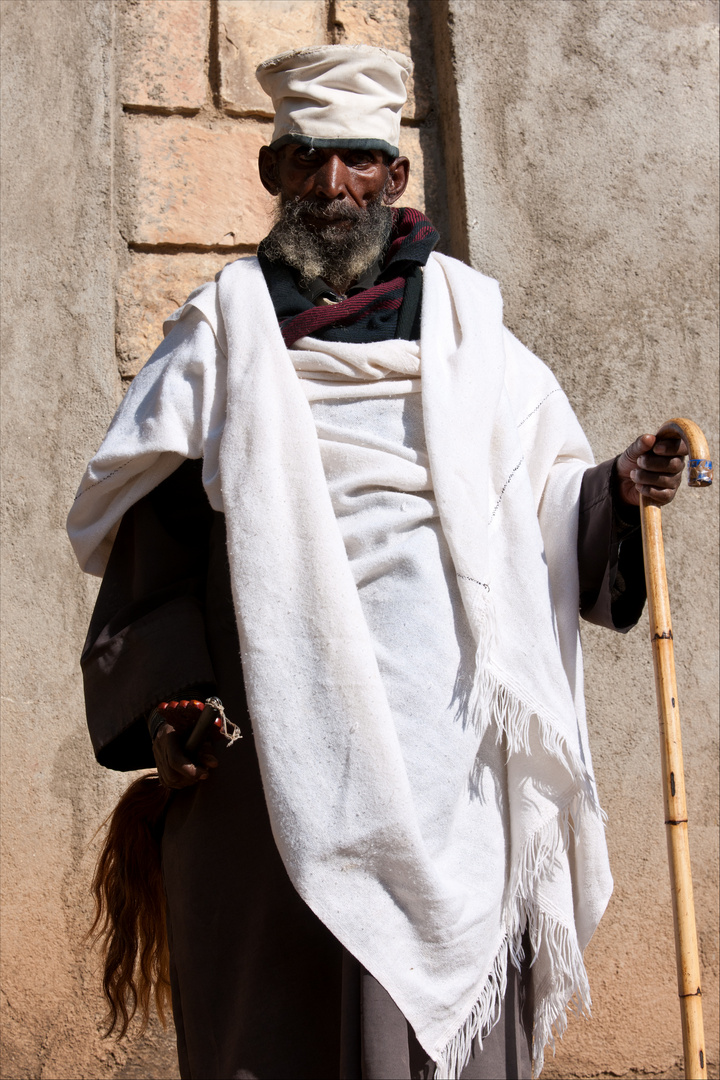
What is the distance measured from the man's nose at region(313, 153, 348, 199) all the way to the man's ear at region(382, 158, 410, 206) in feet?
0.42

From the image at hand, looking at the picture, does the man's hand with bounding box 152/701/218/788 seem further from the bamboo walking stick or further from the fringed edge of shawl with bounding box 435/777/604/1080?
the bamboo walking stick

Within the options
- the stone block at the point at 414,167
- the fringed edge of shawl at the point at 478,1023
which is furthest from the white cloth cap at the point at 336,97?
the fringed edge of shawl at the point at 478,1023

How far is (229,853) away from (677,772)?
31.0 inches

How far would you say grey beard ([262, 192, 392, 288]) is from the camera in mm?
2174

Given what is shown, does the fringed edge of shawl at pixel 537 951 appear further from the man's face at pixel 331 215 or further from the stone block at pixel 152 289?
the stone block at pixel 152 289

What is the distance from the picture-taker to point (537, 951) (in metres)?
1.86

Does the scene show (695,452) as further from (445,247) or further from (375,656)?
(445,247)

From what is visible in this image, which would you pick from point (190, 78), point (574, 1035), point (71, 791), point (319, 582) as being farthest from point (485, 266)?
point (574, 1035)

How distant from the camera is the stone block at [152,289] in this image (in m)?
3.20

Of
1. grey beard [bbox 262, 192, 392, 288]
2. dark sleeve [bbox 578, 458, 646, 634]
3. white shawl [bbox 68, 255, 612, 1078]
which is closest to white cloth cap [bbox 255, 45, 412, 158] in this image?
grey beard [bbox 262, 192, 392, 288]

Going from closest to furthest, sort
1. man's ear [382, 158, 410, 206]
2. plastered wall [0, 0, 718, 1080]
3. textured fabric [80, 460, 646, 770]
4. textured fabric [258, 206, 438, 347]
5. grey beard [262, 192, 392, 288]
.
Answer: textured fabric [80, 460, 646, 770]
textured fabric [258, 206, 438, 347]
grey beard [262, 192, 392, 288]
man's ear [382, 158, 410, 206]
plastered wall [0, 0, 718, 1080]

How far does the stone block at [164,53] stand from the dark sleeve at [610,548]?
80.9 inches

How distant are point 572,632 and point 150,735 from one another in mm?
802

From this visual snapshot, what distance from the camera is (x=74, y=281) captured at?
3074 millimetres
